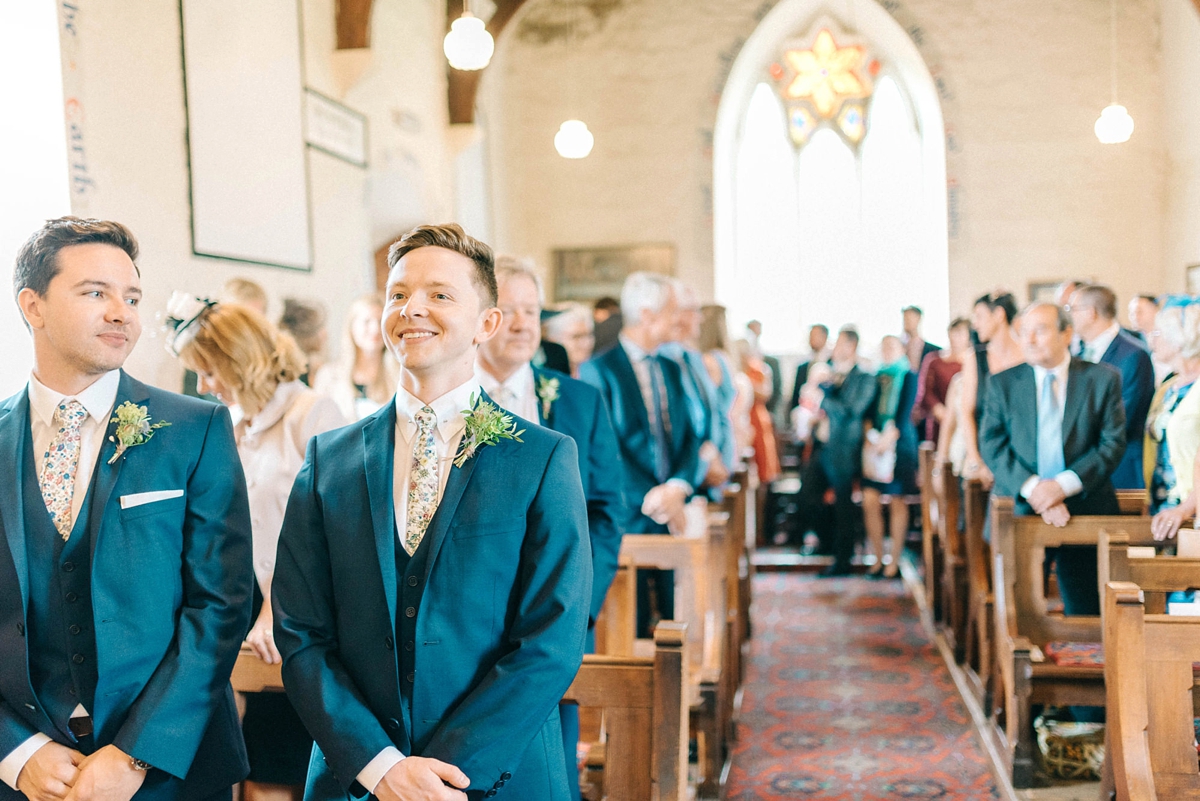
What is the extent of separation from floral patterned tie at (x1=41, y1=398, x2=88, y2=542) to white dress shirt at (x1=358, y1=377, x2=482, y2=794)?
24.2 inches

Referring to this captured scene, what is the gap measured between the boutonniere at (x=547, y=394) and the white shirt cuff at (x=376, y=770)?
128 centimetres

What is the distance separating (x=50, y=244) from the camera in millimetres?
1859

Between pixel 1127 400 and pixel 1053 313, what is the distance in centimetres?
125

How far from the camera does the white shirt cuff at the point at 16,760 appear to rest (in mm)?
1754

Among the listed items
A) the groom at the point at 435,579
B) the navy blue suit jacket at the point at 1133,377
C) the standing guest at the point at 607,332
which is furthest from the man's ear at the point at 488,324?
the standing guest at the point at 607,332

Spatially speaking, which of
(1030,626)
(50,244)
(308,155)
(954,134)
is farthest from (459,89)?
Result: (50,244)

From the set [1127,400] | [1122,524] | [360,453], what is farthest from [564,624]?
[1127,400]

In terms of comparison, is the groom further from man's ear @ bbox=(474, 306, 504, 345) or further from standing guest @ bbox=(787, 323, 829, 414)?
standing guest @ bbox=(787, 323, 829, 414)

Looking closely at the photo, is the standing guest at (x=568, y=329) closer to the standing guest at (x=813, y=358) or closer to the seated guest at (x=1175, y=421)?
the seated guest at (x=1175, y=421)

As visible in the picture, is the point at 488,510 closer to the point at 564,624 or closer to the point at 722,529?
the point at 564,624

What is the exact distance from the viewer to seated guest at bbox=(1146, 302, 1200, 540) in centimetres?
344

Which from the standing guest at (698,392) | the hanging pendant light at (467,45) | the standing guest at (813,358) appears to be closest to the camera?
the standing guest at (698,392)

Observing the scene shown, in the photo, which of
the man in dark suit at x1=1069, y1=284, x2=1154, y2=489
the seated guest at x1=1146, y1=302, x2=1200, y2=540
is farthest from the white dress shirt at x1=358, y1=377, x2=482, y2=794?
the man in dark suit at x1=1069, y1=284, x2=1154, y2=489

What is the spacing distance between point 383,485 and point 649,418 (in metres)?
2.78
